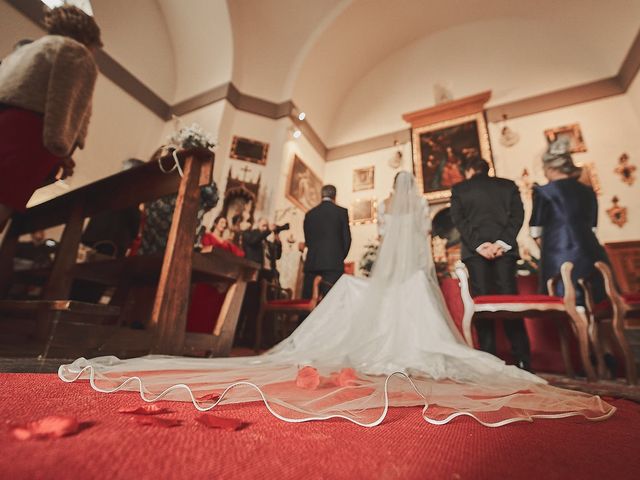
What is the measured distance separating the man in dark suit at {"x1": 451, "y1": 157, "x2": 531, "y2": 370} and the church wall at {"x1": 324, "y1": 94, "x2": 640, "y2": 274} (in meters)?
3.56

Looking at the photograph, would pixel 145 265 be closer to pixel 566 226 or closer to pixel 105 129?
pixel 566 226

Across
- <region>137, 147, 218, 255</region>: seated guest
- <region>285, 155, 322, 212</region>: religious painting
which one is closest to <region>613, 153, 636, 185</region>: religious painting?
<region>285, 155, 322, 212</region>: religious painting

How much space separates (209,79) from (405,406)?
6.97 metres

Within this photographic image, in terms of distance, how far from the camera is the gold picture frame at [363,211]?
22.8 ft

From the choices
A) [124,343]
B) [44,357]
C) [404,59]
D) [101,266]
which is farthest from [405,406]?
[404,59]

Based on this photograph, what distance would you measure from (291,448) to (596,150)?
23.7ft

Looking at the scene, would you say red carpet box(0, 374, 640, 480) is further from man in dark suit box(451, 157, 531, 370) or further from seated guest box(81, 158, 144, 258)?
seated guest box(81, 158, 144, 258)

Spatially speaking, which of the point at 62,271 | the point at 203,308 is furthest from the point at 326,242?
the point at 62,271

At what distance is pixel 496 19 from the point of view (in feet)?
22.7

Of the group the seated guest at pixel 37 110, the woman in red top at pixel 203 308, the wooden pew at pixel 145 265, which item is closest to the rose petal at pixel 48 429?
the wooden pew at pixel 145 265

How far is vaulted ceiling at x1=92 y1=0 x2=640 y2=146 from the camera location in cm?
582

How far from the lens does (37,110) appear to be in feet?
4.92

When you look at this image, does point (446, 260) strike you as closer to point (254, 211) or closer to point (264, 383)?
point (254, 211)

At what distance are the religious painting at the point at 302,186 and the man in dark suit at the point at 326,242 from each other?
2782 mm
